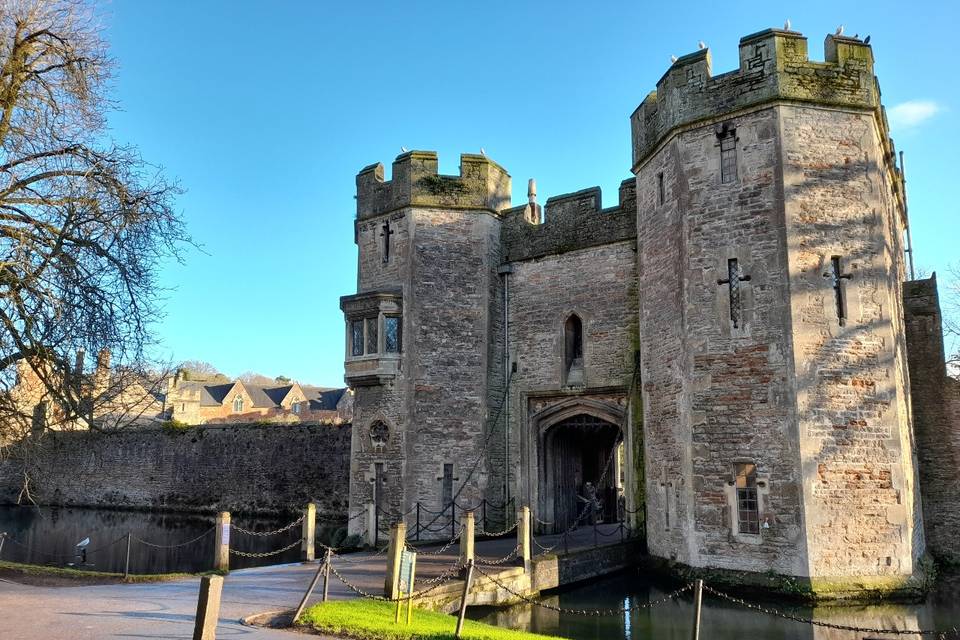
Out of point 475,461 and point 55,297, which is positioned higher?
point 55,297

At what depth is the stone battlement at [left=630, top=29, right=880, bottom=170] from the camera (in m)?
13.1

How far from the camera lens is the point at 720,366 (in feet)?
42.7

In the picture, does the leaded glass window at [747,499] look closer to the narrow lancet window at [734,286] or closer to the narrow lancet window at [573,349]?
the narrow lancet window at [734,286]

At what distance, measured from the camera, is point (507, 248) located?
1827 centimetres

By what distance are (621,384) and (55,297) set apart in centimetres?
1112

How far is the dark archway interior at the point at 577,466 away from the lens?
59.3 ft

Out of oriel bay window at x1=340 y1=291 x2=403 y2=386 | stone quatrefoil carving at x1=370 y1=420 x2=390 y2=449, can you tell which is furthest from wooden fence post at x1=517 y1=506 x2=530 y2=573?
oriel bay window at x1=340 y1=291 x2=403 y2=386

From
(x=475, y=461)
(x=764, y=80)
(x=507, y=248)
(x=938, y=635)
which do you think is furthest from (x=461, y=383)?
(x=938, y=635)

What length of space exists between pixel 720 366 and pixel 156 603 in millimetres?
9437

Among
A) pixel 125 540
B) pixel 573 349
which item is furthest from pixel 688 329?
pixel 125 540

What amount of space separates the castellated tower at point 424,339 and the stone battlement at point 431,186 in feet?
0.09

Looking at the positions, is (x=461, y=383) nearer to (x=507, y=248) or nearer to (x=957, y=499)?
(x=507, y=248)

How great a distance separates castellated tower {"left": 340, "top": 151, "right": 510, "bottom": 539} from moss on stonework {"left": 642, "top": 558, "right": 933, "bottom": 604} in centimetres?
631

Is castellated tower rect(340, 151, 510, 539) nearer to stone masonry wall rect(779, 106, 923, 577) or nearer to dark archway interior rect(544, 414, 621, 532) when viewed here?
dark archway interior rect(544, 414, 621, 532)
